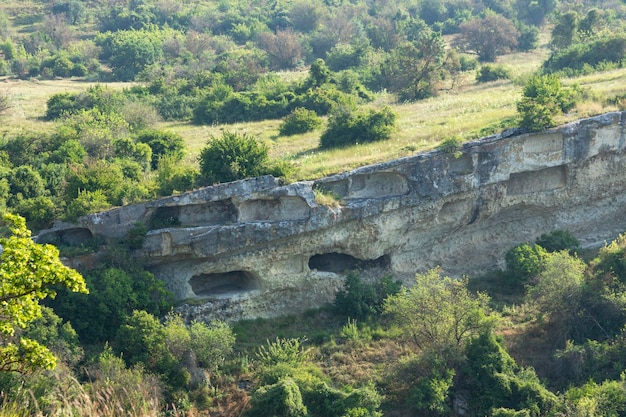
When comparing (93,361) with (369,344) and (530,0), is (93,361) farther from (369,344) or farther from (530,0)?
(530,0)

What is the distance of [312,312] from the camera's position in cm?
2425

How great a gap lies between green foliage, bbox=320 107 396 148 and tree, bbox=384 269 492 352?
8132mm

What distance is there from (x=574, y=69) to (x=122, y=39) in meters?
30.8

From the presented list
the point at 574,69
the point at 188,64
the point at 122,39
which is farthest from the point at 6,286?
the point at 122,39

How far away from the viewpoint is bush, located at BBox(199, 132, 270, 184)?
24594 millimetres

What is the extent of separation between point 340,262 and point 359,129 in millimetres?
5906

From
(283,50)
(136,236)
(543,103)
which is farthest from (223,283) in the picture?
(283,50)

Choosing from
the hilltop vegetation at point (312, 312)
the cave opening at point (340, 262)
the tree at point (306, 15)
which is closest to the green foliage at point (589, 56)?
the hilltop vegetation at point (312, 312)

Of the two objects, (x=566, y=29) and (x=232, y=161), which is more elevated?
(x=232, y=161)

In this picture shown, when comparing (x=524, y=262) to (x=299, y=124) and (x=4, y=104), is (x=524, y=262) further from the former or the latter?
(x=4, y=104)

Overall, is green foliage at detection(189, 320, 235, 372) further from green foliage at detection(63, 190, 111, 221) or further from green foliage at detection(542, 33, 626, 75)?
green foliage at detection(542, 33, 626, 75)

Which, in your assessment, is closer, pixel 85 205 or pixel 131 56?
pixel 85 205

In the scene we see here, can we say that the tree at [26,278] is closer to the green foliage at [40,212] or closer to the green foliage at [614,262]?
the green foliage at [40,212]

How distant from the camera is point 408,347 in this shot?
73.2 ft
